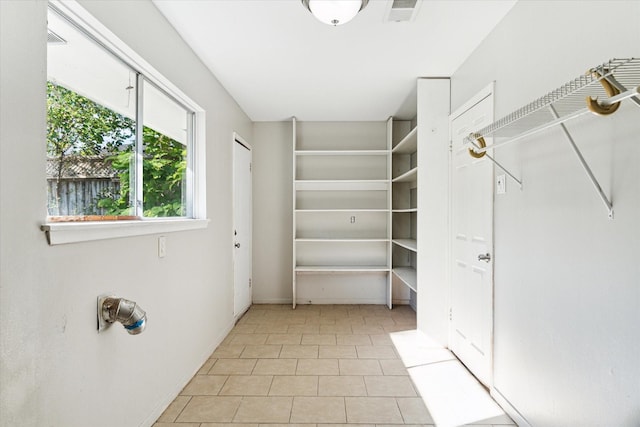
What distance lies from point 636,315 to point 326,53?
238 centimetres

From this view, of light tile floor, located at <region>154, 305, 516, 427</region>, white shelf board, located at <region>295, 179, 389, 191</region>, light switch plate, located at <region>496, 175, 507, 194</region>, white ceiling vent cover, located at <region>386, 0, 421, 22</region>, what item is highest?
white ceiling vent cover, located at <region>386, 0, 421, 22</region>

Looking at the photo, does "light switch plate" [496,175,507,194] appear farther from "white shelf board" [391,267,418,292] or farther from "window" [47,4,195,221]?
"window" [47,4,195,221]

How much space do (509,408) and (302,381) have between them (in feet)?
4.38

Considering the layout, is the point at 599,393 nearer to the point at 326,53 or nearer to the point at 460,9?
the point at 460,9

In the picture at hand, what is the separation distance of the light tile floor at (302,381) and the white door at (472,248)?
1.77ft

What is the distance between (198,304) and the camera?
2717 mm

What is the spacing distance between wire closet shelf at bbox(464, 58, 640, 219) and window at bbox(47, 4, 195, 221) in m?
1.89

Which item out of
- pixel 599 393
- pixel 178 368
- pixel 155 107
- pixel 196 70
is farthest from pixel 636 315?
pixel 196 70

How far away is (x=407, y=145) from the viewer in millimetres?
4098

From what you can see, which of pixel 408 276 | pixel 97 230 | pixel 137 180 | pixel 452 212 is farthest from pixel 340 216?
pixel 97 230

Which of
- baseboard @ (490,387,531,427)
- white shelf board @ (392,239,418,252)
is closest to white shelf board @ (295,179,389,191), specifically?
white shelf board @ (392,239,418,252)

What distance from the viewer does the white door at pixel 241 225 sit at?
3848 mm

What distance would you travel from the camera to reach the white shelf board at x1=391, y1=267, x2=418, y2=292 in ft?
11.9

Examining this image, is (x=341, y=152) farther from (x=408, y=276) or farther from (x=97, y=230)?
(x=97, y=230)
